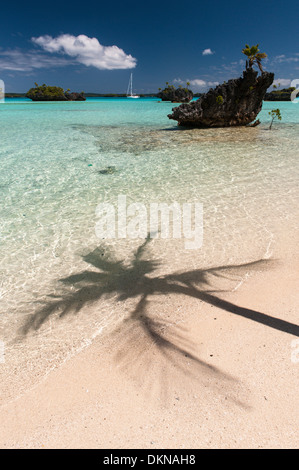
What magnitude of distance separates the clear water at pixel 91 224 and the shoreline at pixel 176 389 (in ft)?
1.50

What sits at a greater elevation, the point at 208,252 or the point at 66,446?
the point at 208,252

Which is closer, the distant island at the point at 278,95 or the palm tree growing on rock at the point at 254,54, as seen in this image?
the palm tree growing on rock at the point at 254,54

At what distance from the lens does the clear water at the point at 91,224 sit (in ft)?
13.7

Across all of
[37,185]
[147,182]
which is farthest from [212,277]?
[37,185]

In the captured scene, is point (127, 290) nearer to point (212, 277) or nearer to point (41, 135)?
point (212, 277)

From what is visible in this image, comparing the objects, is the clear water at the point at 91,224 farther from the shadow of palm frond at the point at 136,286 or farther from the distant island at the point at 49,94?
the distant island at the point at 49,94

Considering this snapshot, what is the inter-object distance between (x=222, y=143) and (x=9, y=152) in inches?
563

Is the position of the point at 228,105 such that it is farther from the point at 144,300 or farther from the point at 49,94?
the point at 49,94

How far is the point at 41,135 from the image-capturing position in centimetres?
2297

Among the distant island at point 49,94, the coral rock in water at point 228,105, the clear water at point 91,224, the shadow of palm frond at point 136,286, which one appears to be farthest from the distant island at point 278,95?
the shadow of palm frond at point 136,286

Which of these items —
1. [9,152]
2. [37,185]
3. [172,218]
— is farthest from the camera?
[9,152]

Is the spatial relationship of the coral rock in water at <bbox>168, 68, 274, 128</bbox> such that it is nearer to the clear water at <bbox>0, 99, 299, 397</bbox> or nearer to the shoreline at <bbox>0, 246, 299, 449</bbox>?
the clear water at <bbox>0, 99, 299, 397</bbox>
